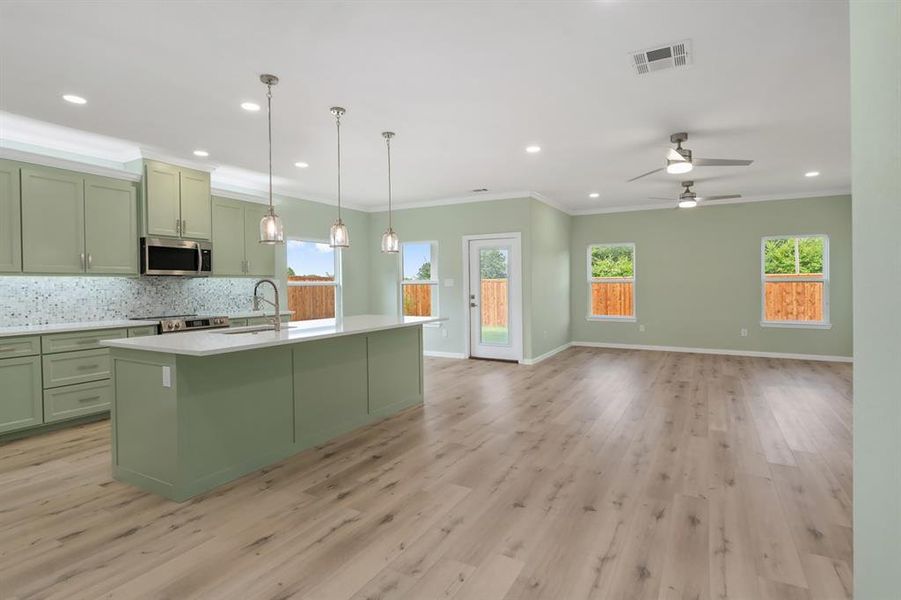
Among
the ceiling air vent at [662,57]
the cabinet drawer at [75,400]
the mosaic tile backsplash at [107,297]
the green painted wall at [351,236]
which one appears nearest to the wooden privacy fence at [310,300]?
the green painted wall at [351,236]

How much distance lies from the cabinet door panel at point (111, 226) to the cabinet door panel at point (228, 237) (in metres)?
0.92

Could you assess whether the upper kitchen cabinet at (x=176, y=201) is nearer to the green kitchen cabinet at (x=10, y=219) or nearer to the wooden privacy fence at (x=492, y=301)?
the green kitchen cabinet at (x=10, y=219)

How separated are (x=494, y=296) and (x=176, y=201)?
4559 mm

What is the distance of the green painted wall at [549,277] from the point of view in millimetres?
7402

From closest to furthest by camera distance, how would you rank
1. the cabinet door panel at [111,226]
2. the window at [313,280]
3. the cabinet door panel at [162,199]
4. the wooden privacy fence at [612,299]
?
the cabinet door panel at [111,226], the cabinet door panel at [162,199], the window at [313,280], the wooden privacy fence at [612,299]

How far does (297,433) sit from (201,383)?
0.91 meters

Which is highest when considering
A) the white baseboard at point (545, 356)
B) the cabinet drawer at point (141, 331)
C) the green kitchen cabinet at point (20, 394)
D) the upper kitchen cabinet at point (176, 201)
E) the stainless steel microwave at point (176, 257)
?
the upper kitchen cabinet at point (176, 201)

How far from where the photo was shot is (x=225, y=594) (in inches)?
77.1

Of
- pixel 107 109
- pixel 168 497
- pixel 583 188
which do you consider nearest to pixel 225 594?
Answer: pixel 168 497

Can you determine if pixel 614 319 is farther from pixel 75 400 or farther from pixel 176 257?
pixel 75 400

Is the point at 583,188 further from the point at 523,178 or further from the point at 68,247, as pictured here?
the point at 68,247

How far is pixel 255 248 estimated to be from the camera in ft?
20.4

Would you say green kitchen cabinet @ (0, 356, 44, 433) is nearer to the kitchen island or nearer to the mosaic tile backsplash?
the mosaic tile backsplash

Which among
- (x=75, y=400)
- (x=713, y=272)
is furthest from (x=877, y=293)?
(x=713, y=272)
